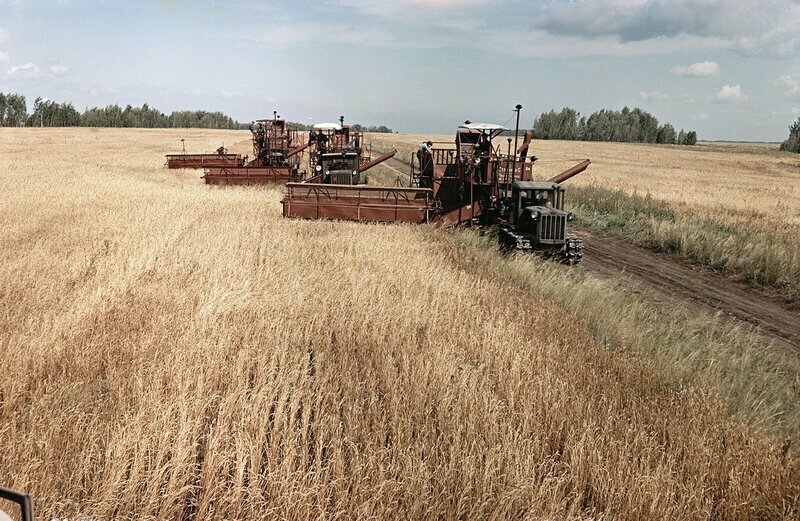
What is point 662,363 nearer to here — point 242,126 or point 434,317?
point 434,317

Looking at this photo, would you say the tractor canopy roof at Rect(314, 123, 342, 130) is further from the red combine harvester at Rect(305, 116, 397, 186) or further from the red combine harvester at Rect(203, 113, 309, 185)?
the red combine harvester at Rect(203, 113, 309, 185)

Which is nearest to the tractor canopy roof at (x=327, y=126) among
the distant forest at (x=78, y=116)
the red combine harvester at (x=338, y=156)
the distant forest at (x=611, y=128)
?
the red combine harvester at (x=338, y=156)

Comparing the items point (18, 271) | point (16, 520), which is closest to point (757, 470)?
point (16, 520)

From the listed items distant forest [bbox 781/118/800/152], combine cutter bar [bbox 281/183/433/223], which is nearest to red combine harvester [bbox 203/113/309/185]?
combine cutter bar [bbox 281/183/433/223]

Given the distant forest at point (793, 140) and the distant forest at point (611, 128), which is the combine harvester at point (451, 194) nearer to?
the distant forest at point (793, 140)

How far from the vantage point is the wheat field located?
348 centimetres

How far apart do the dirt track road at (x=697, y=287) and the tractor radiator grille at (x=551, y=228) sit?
4.60 ft

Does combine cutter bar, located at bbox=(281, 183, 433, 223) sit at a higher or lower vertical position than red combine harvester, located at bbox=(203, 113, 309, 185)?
lower

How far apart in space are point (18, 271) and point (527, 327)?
798 centimetres

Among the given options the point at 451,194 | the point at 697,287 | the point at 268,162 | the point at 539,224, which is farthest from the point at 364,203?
the point at 268,162

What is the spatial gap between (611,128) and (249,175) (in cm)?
13961

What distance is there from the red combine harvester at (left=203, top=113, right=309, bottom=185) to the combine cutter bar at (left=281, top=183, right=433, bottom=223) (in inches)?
394

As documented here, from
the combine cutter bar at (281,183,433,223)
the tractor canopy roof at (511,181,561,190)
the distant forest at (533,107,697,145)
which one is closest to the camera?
the tractor canopy roof at (511,181,561,190)

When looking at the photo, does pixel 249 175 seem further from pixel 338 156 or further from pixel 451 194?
pixel 451 194
